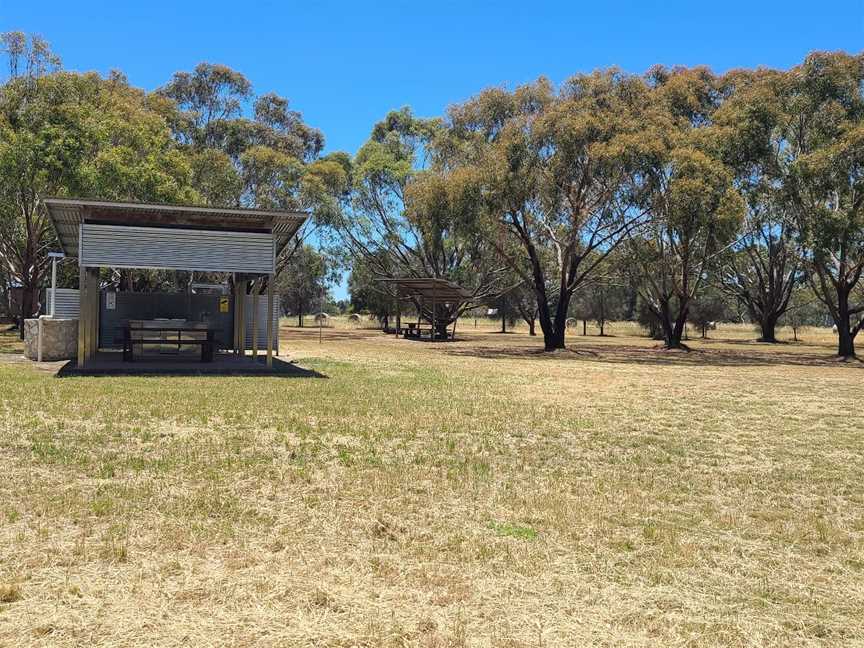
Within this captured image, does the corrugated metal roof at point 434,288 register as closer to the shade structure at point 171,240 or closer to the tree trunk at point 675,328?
the tree trunk at point 675,328

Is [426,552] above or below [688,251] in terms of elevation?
below

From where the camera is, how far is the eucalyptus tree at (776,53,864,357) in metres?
21.2

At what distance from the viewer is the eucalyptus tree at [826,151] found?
21234 mm

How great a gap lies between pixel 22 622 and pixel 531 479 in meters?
3.71

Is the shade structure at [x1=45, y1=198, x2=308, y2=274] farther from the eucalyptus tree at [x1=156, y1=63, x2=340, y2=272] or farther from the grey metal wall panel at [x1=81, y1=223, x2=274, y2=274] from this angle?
the eucalyptus tree at [x1=156, y1=63, x2=340, y2=272]

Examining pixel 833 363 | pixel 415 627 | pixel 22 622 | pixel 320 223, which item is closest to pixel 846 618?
pixel 415 627

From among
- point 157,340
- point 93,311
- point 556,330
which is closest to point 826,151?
point 556,330

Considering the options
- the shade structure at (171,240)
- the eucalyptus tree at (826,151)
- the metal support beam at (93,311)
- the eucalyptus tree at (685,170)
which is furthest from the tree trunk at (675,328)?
the metal support beam at (93,311)

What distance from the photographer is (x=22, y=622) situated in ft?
10.1

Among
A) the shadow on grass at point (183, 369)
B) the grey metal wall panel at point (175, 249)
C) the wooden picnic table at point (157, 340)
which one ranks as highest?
the grey metal wall panel at point (175, 249)

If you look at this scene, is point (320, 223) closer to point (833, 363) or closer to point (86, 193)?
point (86, 193)

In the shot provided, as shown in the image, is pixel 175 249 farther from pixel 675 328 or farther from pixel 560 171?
pixel 675 328

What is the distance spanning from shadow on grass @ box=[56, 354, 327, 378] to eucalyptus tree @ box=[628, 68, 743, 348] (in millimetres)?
12259

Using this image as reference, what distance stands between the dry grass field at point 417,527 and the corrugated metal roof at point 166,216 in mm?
4983
